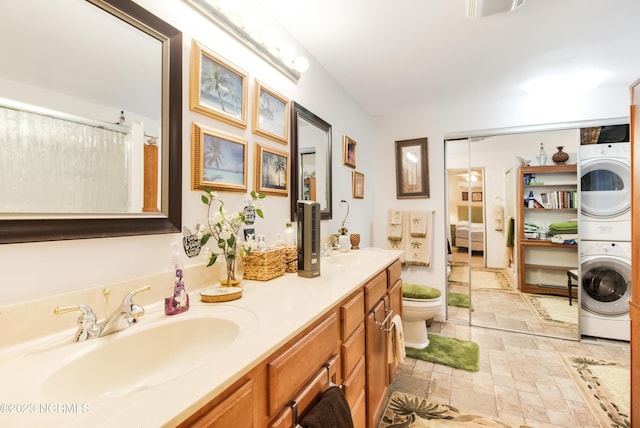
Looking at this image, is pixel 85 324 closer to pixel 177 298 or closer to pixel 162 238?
pixel 177 298

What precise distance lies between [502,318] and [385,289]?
2.07 metres

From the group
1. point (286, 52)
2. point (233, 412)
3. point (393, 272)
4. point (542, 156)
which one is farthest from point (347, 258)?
point (542, 156)

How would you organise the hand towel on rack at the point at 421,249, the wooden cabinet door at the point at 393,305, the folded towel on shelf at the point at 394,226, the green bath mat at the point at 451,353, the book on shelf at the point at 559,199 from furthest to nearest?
the folded towel on shelf at the point at 394,226 < the hand towel on rack at the point at 421,249 < the book on shelf at the point at 559,199 < the green bath mat at the point at 451,353 < the wooden cabinet door at the point at 393,305

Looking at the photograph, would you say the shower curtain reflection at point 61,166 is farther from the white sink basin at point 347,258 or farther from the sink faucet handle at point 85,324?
the white sink basin at point 347,258

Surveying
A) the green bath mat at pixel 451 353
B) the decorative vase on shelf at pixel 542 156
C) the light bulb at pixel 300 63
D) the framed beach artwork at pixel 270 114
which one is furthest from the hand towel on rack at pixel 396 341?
the decorative vase on shelf at pixel 542 156

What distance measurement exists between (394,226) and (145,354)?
273cm

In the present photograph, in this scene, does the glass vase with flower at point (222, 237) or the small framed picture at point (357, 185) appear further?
the small framed picture at point (357, 185)

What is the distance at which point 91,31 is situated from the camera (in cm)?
85

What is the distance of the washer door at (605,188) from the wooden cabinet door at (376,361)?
91.6 inches

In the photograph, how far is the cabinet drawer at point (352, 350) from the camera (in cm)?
112

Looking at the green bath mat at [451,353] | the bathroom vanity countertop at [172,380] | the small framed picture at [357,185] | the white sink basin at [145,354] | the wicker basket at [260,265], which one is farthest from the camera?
the small framed picture at [357,185]

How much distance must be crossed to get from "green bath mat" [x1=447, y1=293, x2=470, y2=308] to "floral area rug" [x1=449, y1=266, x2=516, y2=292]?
0.48 feet

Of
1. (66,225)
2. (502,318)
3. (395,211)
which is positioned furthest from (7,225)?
(502,318)

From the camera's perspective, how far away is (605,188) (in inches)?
99.9
